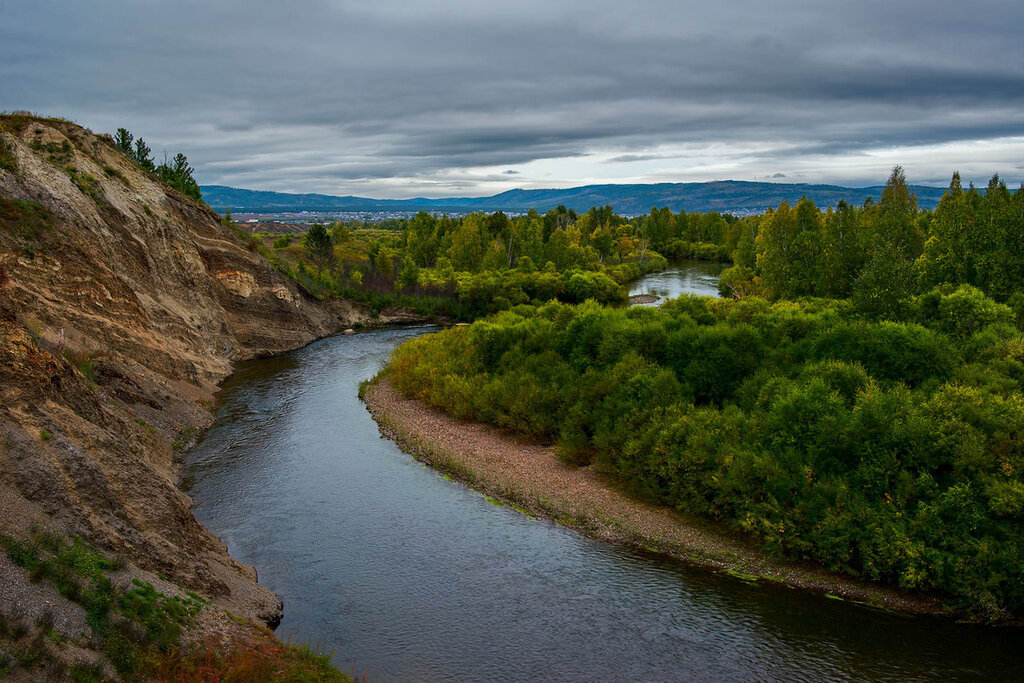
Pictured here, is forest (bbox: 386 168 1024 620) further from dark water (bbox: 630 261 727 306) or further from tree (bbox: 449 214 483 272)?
tree (bbox: 449 214 483 272)

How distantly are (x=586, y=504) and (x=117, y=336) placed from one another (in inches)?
1119

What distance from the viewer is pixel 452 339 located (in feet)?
162

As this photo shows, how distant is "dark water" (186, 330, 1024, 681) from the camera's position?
17594mm

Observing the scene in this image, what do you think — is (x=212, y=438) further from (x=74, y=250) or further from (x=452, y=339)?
(x=452, y=339)

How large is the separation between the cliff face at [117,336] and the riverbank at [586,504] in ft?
37.7

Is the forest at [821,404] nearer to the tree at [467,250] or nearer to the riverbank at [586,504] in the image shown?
the riverbank at [586,504]

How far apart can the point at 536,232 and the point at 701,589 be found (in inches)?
3236

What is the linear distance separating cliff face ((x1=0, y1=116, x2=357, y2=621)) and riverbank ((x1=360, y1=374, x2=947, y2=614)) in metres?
11.5

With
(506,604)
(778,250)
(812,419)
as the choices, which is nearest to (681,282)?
(778,250)

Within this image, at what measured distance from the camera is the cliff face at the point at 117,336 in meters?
17.8

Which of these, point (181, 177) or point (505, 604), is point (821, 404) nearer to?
point (505, 604)

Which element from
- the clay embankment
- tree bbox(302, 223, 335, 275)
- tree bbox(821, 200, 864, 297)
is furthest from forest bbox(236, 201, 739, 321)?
tree bbox(821, 200, 864, 297)

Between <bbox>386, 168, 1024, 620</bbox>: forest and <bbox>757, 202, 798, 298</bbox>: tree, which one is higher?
<bbox>757, 202, 798, 298</bbox>: tree

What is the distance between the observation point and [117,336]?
37.7m
